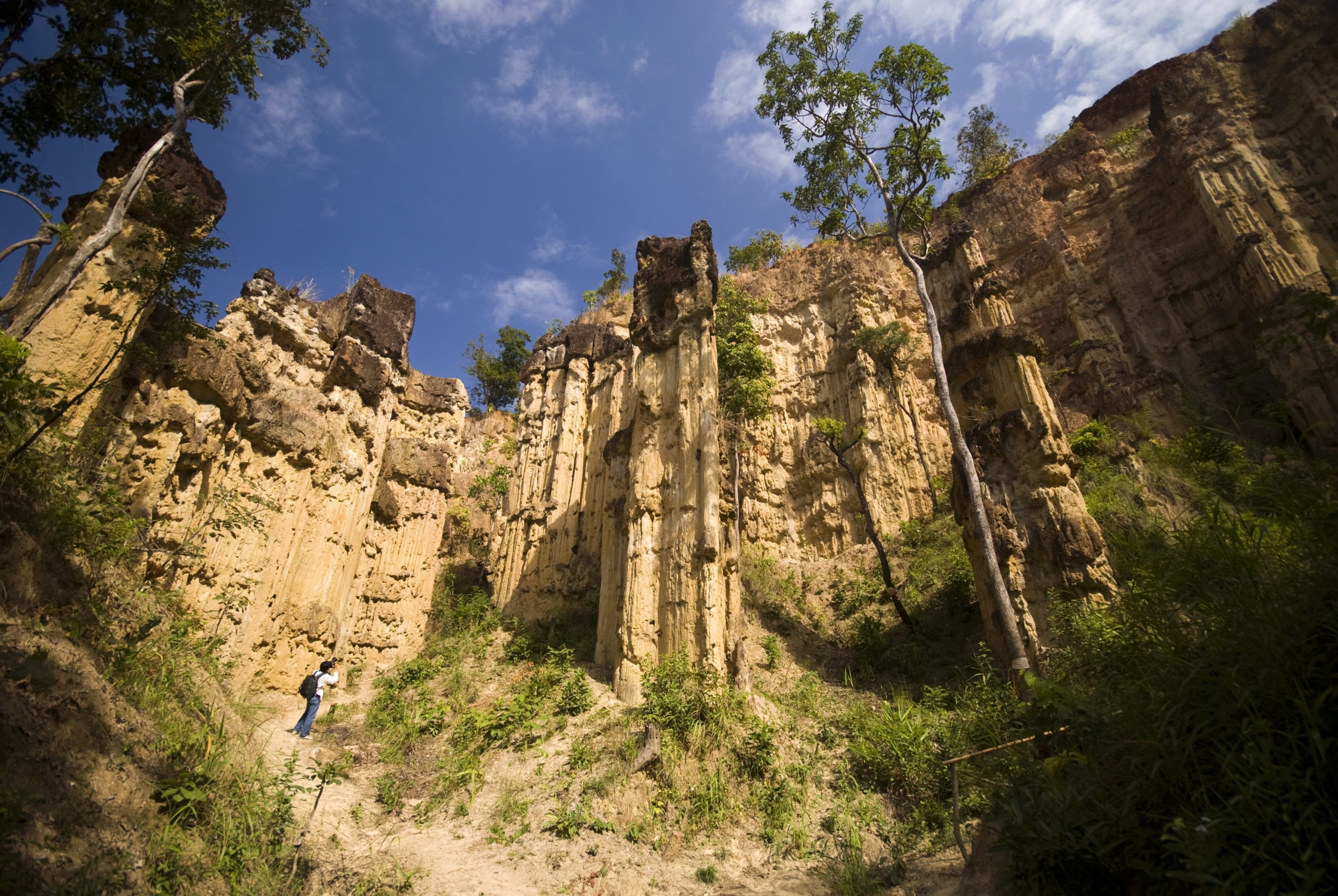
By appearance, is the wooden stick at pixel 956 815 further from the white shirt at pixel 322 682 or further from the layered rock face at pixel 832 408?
the layered rock face at pixel 832 408

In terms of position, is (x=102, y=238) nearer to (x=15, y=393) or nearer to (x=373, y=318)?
(x=15, y=393)

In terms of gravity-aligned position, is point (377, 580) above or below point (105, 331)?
below

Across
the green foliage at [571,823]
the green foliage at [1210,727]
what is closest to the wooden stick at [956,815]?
the green foliage at [1210,727]

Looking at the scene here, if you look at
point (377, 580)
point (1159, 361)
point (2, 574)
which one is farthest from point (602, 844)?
point (1159, 361)

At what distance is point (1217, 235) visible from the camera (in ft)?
68.3

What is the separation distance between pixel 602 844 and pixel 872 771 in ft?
13.1

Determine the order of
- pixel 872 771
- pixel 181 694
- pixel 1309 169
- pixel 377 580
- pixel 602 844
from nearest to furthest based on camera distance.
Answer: pixel 181 694 → pixel 602 844 → pixel 872 771 → pixel 377 580 → pixel 1309 169

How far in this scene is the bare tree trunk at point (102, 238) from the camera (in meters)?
7.78

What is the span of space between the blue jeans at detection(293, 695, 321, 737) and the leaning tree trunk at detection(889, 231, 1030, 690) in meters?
11.3

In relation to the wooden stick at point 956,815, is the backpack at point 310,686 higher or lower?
higher

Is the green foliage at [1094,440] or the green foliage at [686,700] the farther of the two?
the green foliage at [1094,440]

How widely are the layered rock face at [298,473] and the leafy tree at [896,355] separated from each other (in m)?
14.8

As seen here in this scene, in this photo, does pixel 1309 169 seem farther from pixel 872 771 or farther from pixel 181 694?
pixel 181 694

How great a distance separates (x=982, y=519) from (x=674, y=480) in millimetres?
6210
